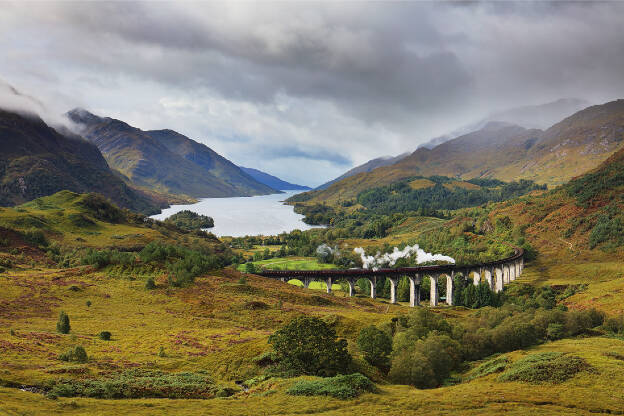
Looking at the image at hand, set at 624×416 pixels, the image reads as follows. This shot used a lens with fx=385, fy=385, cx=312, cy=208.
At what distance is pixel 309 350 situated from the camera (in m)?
43.9

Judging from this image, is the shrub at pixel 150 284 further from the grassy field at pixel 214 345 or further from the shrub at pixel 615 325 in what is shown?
the shrub at pixel 615 325

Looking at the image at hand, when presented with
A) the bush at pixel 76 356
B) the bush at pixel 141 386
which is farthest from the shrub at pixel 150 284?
the bush at pixel 141 386

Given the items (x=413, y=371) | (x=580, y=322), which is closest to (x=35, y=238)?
(x=413, y=371)

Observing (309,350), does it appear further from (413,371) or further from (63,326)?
(63,326)

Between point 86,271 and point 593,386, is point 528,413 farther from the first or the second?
point 86,271

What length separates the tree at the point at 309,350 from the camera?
4312cm

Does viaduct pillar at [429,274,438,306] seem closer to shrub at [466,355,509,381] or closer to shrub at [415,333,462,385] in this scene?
shrub at [415,333,462,385]

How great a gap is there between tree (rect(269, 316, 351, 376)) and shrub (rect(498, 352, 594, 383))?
1822 centimetres

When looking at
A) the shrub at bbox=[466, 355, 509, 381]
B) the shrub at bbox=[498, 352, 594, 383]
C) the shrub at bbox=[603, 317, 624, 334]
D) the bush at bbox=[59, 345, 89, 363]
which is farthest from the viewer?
the shrub at bbox=[603, 317, 624, 334]

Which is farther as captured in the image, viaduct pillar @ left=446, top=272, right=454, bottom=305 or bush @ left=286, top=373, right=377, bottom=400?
viaduct pillar @ left=446, top=272, right=454, bottom=305

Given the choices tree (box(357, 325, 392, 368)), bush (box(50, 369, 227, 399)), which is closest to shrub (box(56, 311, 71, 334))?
bush (box(50, 369, 227, 399))

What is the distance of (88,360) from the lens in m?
45.2

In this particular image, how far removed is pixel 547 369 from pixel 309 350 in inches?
1016

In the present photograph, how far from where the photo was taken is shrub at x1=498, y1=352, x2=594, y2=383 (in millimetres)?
40156
